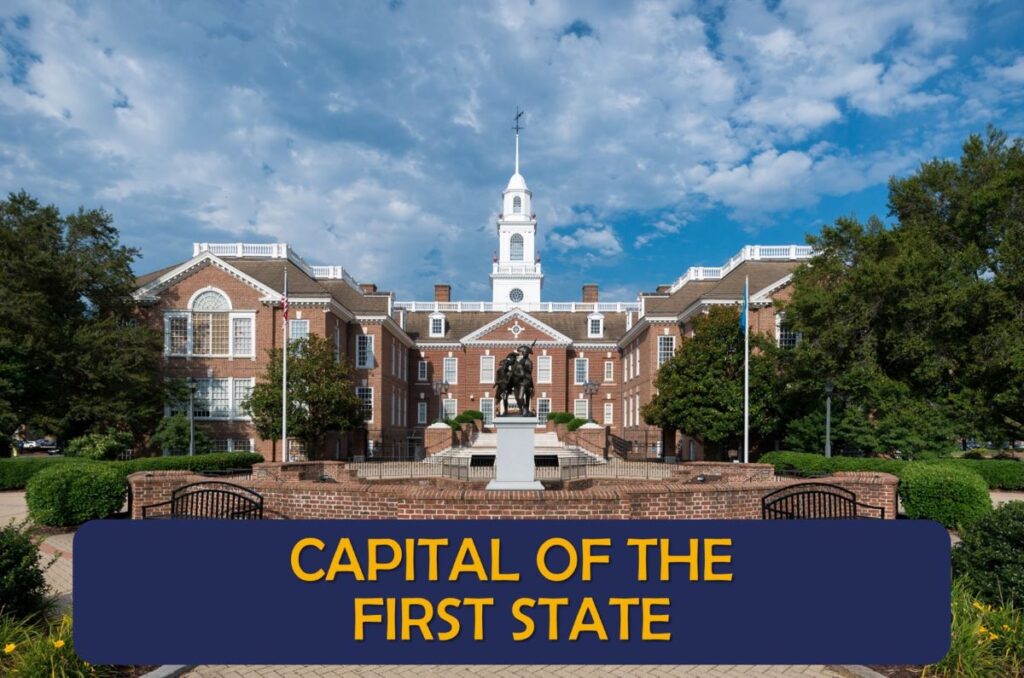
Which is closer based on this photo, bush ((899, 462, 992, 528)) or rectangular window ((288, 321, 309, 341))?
bush ((899, 462, 992, 528))

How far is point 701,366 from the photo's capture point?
1170 inches

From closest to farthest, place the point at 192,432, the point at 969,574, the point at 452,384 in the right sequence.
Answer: the point at 969,574, the point at 192,432, the point at 452,384

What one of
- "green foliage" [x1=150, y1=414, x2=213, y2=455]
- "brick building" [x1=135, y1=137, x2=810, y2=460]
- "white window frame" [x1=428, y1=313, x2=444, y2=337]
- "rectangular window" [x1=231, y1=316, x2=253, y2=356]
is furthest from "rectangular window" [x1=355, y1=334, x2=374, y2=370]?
"white window frame" [x1=428, y1=313, x2=444, y2=337]

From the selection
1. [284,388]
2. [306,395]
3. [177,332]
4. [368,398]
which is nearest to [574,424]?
[368,398]

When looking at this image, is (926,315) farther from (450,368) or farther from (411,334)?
(411,334)

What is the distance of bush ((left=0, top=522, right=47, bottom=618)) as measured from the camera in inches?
267

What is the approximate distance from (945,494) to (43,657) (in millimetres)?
16225

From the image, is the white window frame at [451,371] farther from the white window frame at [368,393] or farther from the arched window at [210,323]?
the arched window at [210,323]

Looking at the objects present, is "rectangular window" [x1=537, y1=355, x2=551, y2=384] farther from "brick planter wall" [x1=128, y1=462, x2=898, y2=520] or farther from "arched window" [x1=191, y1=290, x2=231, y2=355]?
"brick planter wall" [x1=128, y1=462, x2=898, y2=520]

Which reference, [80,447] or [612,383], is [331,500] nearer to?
[80,447]

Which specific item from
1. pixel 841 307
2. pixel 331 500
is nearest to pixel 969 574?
pixel 331 500

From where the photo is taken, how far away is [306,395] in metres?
30.9

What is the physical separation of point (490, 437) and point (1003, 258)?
1241 inches

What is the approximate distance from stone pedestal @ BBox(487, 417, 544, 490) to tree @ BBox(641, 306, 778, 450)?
15700 millimetres
